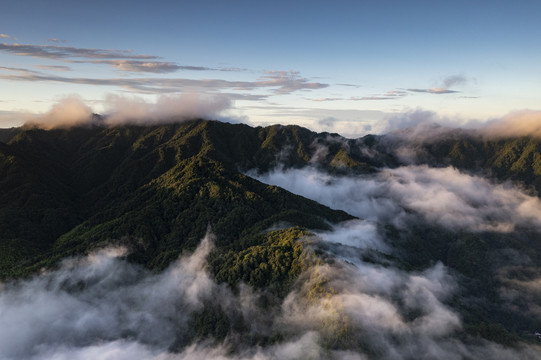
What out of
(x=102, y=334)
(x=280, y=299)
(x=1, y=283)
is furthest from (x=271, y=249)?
(x=1, y=283)

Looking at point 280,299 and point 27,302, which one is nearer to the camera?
point 280,299

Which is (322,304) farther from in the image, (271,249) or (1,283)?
(1,283)

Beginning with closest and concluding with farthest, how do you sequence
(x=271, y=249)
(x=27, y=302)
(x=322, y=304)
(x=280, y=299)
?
1. (x=322, y=304)
2. (x=280, y=299)
3. (x=271, y=249)
4. (x=27, y=302)

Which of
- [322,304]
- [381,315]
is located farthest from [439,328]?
[322,304]

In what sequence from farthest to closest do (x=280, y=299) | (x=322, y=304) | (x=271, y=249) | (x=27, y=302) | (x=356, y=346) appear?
(x=27, y=302) → (x=271, y=249) → (x=280, y=299) → (x=322, y=304) → (x=356, y=346)

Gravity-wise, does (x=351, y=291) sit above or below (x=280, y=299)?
above

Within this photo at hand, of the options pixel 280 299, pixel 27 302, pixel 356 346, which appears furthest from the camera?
pixel 27 302

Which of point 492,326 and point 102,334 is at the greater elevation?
point 492,326

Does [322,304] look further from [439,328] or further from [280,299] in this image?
[439,328]

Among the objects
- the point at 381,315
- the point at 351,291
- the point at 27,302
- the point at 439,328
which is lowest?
the point at 27,302
